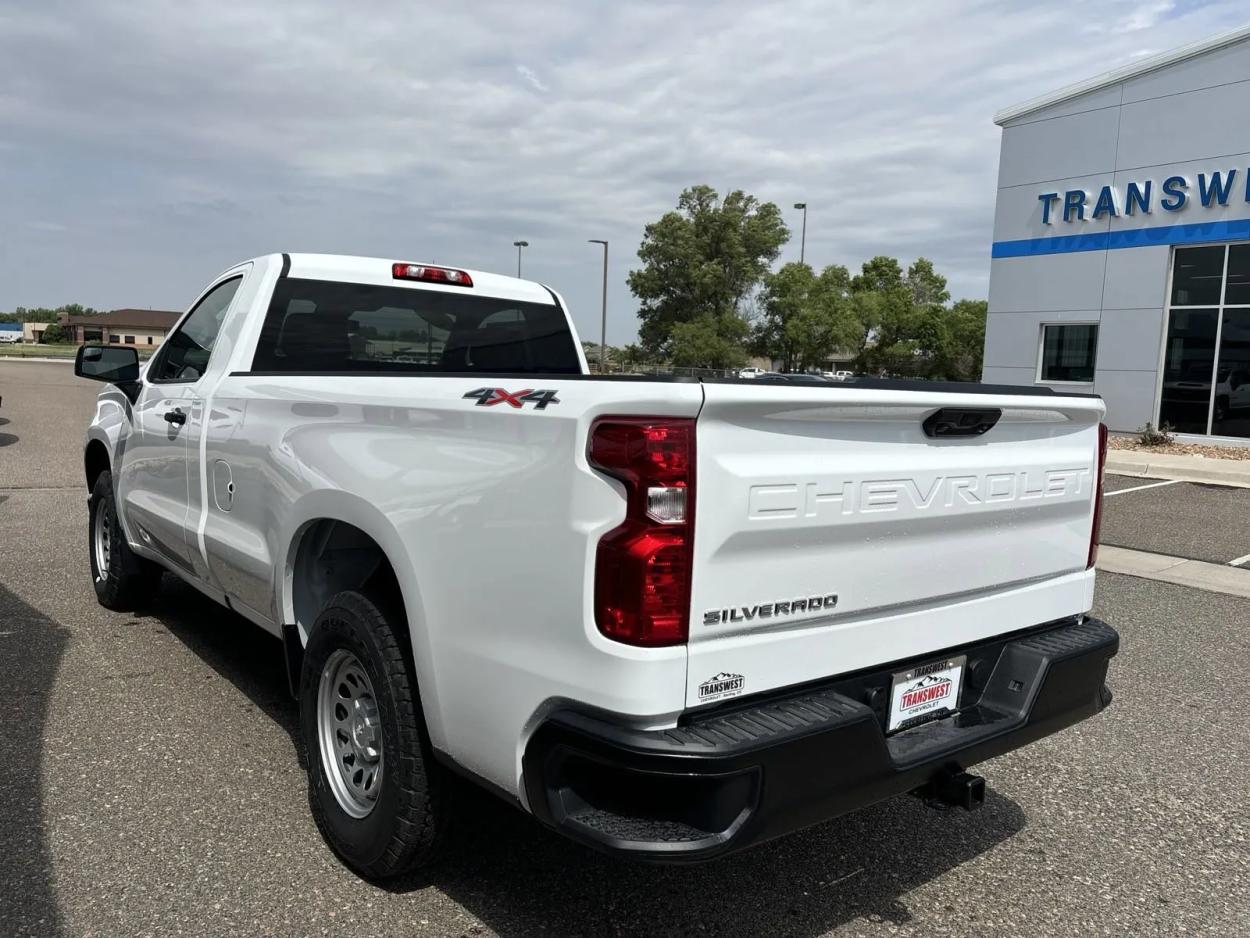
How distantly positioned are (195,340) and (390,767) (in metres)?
2.87

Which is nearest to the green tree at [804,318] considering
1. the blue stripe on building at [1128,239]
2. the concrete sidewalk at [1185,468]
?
the blue stripe on building at [1128,239]

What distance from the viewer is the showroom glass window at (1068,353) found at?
20.2 meters

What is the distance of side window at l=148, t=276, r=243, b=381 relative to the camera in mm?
4504

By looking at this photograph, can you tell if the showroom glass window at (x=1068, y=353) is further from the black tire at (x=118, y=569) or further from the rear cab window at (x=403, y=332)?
the black tire at (x=118, y=569)

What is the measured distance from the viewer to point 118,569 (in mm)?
5562

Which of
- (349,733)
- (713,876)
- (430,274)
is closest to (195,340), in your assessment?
(430,274)

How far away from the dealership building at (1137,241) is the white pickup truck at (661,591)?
695 inches

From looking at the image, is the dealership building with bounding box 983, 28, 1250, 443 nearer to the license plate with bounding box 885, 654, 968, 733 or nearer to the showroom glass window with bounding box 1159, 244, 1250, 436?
the showroom glass window with bounding box 1159, 244, 1250, 436

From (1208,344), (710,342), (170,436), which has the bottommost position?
(170,436)

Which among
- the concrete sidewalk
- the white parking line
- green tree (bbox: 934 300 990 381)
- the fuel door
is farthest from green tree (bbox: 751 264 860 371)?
the fuel door

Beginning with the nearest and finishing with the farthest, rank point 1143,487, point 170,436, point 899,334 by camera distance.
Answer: point 170,436
point 1143,487
point 899,334

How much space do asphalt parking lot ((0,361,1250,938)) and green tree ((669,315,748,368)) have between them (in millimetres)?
42339

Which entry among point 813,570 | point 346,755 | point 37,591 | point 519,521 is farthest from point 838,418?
point 37,591

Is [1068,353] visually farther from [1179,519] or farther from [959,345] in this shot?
[959,345]
